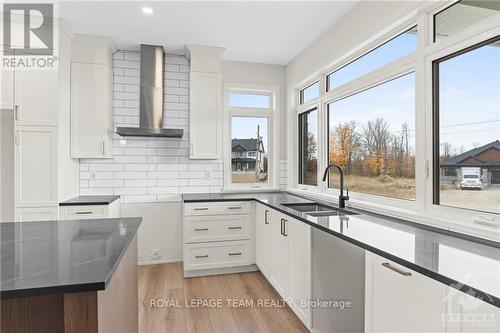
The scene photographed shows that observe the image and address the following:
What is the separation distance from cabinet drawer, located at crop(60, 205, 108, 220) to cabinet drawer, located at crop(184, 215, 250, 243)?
2.94 feet

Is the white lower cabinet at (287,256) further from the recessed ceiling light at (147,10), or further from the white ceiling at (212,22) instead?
the recessed ceiling light at (147,10)

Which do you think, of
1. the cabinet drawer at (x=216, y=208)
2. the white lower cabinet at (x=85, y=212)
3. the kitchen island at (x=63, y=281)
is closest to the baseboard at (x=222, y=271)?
the cabinet drawer at (x=216, y=208)

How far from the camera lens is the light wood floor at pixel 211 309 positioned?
2.29m

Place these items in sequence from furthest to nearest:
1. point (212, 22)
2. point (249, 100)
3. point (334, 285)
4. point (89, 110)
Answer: point (249, 100) < point (89, 110) < point (212, 22) < point (334, 285)

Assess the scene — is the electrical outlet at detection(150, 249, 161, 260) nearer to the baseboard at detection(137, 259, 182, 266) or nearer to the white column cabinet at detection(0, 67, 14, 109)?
the baseboard at detection(137, 259, 182, 266)

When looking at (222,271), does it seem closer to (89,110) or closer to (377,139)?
(377,139)

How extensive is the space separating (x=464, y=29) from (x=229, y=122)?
112 inches

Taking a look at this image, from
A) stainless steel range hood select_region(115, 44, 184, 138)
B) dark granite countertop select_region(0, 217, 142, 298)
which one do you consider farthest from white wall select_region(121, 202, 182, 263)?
dark granite countertop select_region(0, 217, 142, 298)

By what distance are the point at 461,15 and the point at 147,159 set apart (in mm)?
3436

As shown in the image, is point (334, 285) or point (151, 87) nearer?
point (334, 285)

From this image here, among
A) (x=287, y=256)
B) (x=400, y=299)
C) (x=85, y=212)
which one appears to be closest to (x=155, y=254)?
(x=85, y=212)

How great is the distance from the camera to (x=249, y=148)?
4.18m

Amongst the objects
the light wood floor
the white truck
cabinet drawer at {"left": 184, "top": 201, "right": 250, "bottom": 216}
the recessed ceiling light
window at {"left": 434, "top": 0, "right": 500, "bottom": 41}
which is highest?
the recessed ceiling light

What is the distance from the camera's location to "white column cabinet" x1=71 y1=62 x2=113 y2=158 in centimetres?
322
